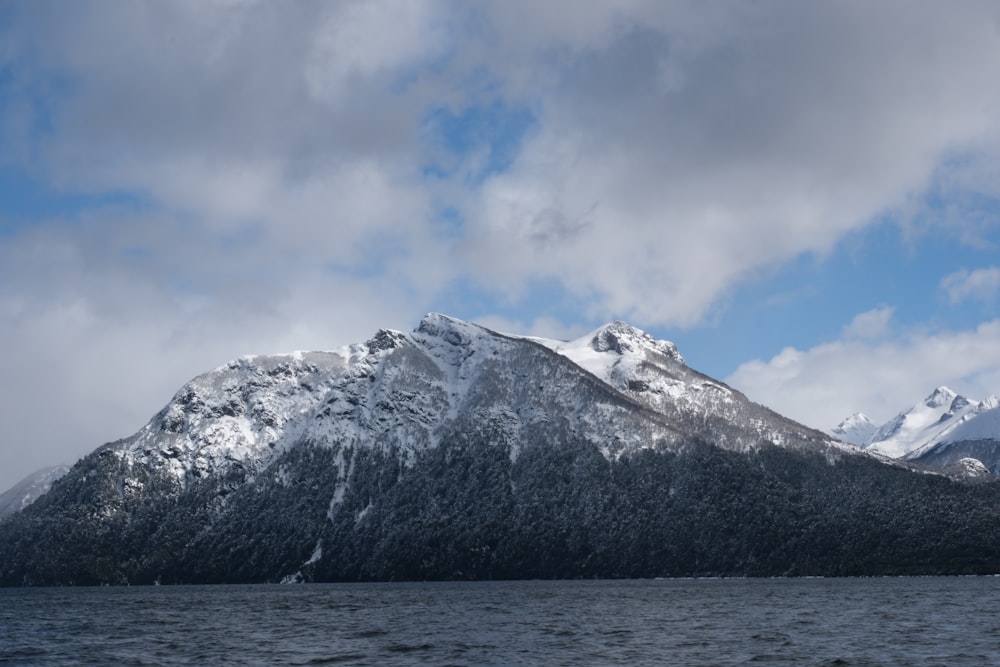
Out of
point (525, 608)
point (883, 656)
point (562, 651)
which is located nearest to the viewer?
point (883, 656)

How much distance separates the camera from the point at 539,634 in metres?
110

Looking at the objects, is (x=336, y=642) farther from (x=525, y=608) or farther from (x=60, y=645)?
(x=525, y=608)

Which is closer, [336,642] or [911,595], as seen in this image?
[336,642]

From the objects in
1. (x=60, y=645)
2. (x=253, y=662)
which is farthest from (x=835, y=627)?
(x=60, y=645)

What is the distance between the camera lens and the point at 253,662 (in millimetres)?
85312

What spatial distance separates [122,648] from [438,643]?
105 feet

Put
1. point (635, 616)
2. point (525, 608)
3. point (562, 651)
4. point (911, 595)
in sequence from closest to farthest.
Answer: point (562, 651), point (635, 616), point (525, 608), point (911, 595)

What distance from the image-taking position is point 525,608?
545ft

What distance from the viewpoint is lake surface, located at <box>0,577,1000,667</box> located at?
85.9 m

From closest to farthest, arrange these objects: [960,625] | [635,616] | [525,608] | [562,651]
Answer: [562,651] < [960,625] < [635,616] < [525,608]

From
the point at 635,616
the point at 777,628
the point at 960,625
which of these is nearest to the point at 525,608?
the point at 635,616

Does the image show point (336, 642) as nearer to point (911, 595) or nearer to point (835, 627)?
point (835, 627)

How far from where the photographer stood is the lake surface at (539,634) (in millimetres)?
85938

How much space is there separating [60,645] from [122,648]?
27.9ft
